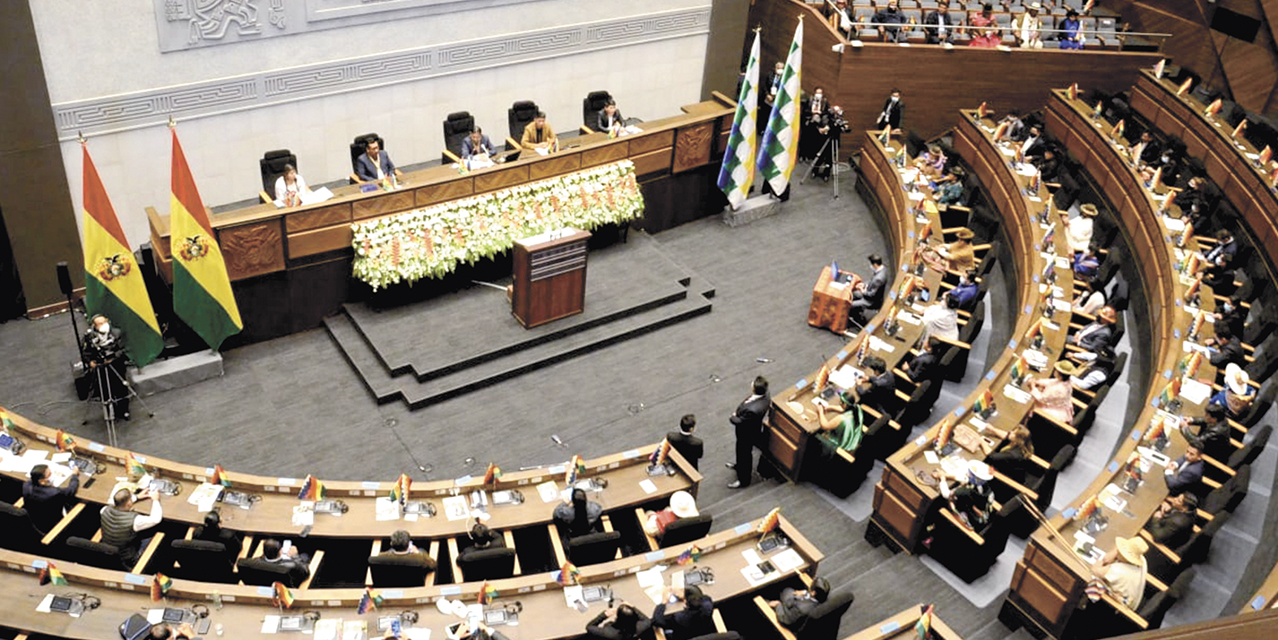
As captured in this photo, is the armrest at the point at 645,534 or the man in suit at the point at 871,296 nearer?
the armrest at the point at 645,534

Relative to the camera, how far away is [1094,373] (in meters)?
10.7

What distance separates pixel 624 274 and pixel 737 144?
8.63 feet

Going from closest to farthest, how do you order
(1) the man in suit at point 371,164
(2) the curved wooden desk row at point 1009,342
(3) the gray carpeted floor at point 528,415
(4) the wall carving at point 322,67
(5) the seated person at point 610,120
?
(2) the curved wooden desk row at point 1009,342 → (3) the gray carpeted floor at point 528,415 → (4) the wall carving at point 322,67 → (1) the man in suit at point 371,164 → (5) the seated person at point 610,120

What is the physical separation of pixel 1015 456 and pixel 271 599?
6.53 meters

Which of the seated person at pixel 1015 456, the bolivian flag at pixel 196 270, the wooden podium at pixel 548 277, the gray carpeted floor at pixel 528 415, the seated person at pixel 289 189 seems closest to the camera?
the seated person at pixel 1015 456

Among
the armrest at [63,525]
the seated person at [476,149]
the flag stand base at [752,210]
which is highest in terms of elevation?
the seated person at [476,149]

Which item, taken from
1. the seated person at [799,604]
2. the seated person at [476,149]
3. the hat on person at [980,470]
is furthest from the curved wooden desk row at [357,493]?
the seated person at [476,149]

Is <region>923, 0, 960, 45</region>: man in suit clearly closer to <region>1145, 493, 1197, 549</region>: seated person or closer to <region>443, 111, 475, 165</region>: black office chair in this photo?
<region>443, 111, 475, 165</region>: black office chair

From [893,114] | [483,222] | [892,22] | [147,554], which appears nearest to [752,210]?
[893,114]

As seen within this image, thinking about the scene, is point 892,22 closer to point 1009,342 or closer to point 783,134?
point 783,134

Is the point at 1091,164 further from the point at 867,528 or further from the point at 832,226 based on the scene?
the point at 867,528

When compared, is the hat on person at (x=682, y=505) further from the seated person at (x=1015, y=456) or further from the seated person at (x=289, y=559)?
the seated person at (x=289, y=559)

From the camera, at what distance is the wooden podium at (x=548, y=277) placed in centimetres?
1154

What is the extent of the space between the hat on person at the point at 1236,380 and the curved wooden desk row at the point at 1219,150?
11.5 ft
